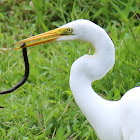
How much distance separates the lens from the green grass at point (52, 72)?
2.90 metres

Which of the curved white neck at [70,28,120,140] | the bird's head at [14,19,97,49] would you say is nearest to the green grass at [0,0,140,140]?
→ the curved white neck at [70,28,120,140]

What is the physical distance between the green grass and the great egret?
0.48 meters

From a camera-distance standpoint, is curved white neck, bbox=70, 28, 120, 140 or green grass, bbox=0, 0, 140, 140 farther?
green grass, bbox=0, 0, 140, 140

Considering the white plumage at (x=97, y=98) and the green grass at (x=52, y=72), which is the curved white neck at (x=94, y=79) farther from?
the green grass at (x=52, y=72)

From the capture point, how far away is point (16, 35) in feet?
14.5

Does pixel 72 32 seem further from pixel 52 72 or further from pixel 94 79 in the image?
pixel 52 72

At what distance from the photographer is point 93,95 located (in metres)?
2.32

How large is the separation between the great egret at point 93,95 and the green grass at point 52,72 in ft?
1.57

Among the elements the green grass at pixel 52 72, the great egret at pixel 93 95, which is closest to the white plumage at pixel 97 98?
the great egret at pixel 93 95

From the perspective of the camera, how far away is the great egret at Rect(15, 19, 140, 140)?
Answer: 2.21 metres

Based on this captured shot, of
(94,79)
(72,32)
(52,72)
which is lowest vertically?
(52,72)

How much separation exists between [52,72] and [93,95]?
1.17 meters

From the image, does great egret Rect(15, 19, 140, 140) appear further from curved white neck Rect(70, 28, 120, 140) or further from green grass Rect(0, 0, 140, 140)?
green grass Rect(0, 0, 140, 140)

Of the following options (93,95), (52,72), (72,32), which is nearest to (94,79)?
(93,95)
